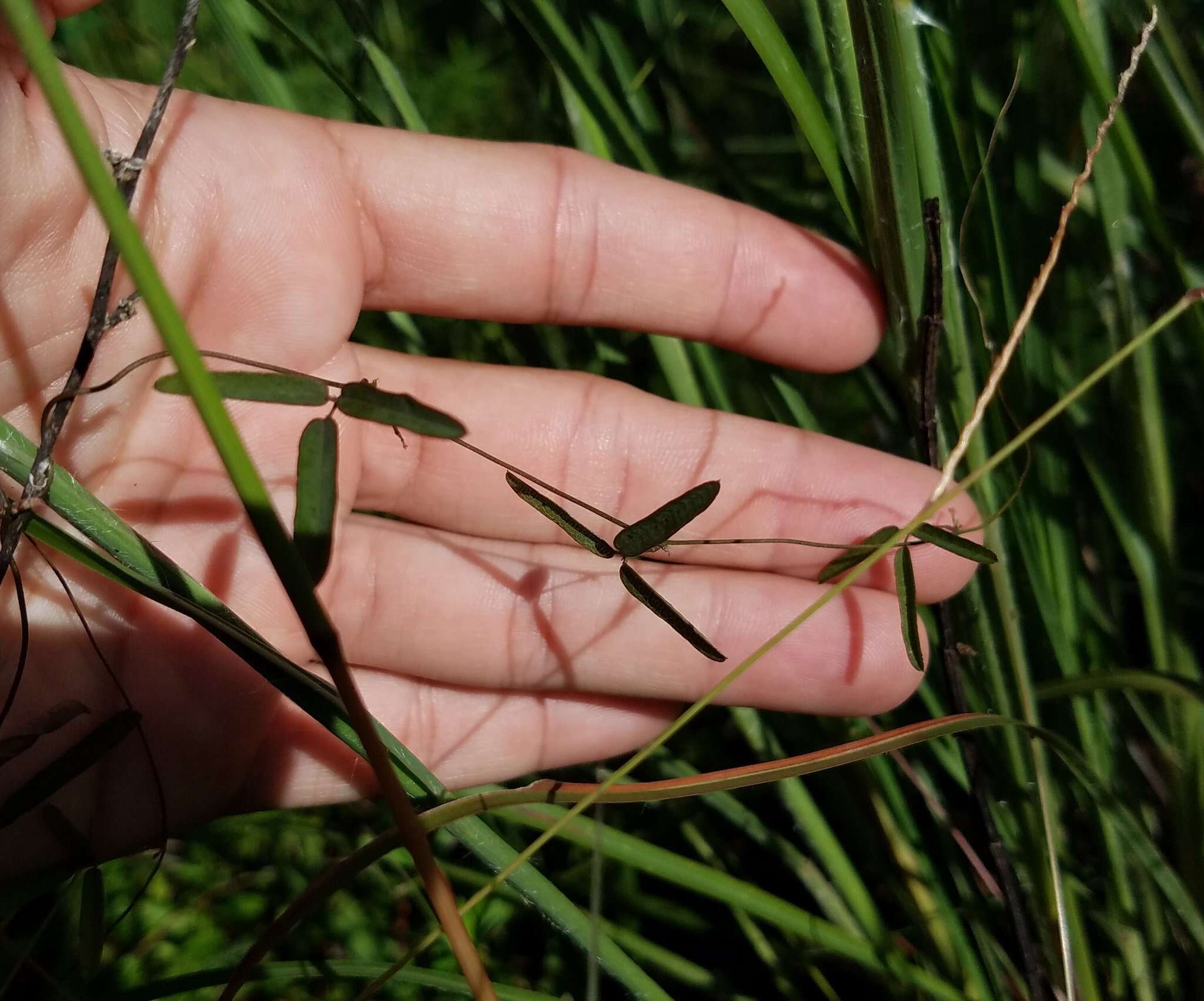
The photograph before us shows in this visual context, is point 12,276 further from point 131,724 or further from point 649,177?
point 649,177

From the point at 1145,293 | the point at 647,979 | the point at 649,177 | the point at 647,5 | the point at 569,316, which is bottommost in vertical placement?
the point at 647,979

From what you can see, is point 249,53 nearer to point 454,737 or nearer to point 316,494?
point 316,494

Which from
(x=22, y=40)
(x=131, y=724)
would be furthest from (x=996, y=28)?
(x=131, y=724)

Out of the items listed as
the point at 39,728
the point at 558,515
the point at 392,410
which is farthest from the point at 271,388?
the point at 39,728

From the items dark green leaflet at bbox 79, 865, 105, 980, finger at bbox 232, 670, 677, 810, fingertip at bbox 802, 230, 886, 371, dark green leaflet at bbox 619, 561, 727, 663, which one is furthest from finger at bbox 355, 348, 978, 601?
dark green leaflet at bbox 79, 865, 105, 980

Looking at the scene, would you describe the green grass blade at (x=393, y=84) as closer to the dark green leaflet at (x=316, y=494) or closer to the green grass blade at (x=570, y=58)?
the green grass blade at (x=570, y=58)

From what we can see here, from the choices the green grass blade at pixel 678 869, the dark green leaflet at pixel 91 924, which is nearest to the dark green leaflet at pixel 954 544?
the green grass blade at pixel 678 869

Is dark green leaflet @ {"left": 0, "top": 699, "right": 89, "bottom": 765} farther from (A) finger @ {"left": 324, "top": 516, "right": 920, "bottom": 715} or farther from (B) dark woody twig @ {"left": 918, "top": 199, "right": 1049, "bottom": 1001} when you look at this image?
(B) dark woody twig @ {"left": 918, "top": 199, "right": 1049, "bottom": 1001}
